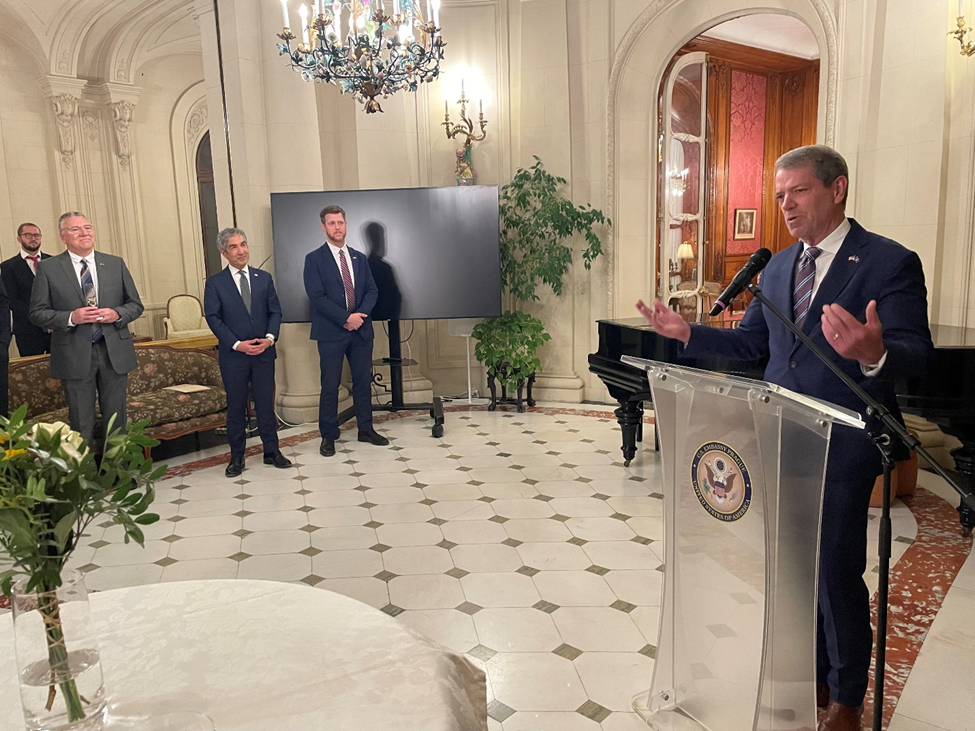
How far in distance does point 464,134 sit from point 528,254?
1383mm

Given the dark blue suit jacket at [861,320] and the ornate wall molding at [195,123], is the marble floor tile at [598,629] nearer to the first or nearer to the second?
the dark blue suit jacket at [861,320]

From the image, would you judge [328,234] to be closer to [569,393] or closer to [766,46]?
[569,393]

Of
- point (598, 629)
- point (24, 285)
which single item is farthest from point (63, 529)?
point (24, 285)

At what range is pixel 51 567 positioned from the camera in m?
1.09

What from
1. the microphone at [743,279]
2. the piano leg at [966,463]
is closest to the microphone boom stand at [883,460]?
the microphone at [743,279]

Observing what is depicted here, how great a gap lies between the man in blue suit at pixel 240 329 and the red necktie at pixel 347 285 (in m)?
0.64

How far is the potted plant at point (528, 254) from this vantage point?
666 centimetres

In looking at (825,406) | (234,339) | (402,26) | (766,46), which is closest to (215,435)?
(234,339)

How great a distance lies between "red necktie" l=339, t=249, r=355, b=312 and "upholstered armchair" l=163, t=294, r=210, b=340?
4.29 meters

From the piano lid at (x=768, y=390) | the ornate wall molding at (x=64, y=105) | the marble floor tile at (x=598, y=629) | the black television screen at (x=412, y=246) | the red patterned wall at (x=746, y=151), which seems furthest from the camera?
the red patterned wall at (x=746, y=151)

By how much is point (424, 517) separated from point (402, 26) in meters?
2.95

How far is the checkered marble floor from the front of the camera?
2.75 metres

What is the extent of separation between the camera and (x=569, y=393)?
7.24m

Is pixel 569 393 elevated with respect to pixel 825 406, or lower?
lower
